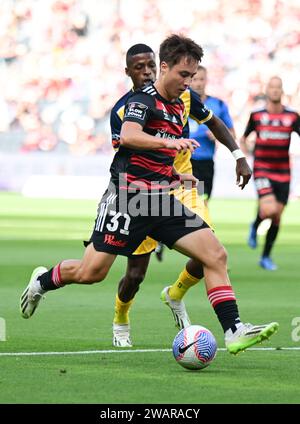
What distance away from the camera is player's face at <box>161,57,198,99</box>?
7523mm

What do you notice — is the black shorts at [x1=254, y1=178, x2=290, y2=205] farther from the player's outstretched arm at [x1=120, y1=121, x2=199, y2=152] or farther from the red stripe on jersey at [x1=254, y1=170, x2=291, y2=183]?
the player's outstretched arm at [x1=120, y1=121, x2=199, y2=152]

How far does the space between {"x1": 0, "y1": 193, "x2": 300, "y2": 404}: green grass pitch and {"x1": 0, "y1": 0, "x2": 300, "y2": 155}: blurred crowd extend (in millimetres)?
15922

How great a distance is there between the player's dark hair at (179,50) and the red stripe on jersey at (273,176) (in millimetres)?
8300

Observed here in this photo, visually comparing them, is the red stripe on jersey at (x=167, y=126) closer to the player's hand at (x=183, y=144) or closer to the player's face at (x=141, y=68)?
the player's hand at (x=183, y=144)

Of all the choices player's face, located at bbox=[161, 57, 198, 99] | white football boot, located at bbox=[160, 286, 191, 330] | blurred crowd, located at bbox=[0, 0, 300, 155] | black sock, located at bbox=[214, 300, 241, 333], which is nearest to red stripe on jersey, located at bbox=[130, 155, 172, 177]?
player's face, located at bbox=[161, 57, 198, 99]

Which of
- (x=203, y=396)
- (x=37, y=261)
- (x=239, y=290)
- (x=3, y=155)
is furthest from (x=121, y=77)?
(x=203, y=396)

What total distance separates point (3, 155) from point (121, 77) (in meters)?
4.65

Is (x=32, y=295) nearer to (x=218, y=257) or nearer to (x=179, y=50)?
(x=218, y=257)

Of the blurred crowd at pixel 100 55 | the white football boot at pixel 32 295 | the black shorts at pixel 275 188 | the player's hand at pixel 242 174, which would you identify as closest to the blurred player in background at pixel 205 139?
the black shorts at pixel 275 188

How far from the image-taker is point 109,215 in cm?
777

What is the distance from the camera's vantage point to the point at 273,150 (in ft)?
52.1

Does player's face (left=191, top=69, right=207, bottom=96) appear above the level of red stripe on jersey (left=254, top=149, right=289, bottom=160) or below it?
above
